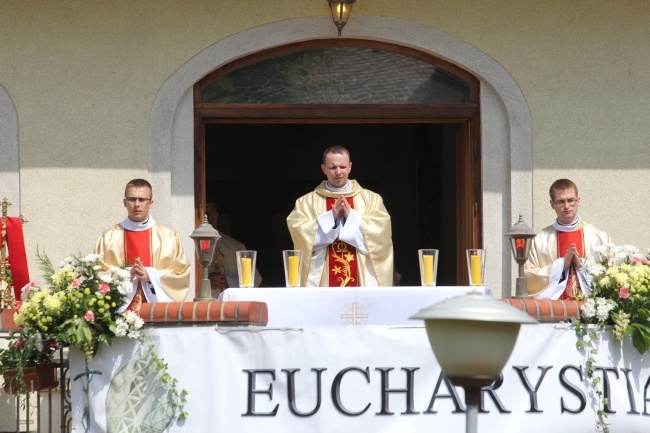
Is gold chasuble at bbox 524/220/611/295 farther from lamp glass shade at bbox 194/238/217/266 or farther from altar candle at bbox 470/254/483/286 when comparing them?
lamp glass shade at bbox 194/238/217/266

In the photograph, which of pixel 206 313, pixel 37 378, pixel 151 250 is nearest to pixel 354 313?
pixel 206 313

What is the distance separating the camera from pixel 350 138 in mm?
16984

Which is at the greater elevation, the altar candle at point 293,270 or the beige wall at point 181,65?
the beige wall at point 181,65

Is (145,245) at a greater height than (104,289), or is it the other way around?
(145,245)

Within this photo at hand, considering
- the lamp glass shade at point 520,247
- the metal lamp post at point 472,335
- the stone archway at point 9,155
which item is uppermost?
the stone archway at point 9,155

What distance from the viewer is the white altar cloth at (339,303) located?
8477 millimetres

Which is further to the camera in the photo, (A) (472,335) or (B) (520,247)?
(B) (520,247)

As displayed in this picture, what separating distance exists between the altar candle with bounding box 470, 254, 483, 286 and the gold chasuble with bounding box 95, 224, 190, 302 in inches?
80.1

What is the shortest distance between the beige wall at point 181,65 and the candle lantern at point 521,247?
1517 mm

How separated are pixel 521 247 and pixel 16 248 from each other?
3.59m

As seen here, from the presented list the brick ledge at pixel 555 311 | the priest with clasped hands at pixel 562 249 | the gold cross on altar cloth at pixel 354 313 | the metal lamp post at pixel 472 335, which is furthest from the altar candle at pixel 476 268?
the metal lamp post at pixel 472 335

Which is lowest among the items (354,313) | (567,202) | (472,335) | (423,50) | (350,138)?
(354,313)

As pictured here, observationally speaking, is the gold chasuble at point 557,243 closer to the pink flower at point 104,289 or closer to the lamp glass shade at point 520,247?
the lamp glass shade at point 520,247

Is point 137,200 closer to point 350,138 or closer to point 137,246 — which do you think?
point 137,246
